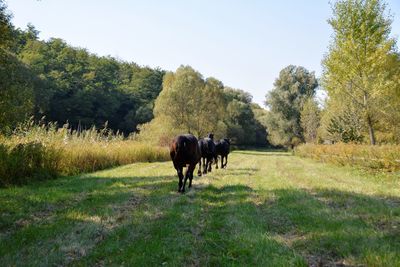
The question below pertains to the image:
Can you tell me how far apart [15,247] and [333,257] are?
4.81 m

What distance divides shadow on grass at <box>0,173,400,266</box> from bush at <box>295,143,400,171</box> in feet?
28.8

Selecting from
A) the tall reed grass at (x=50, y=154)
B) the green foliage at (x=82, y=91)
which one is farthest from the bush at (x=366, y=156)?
the green foliage at (x=82, y=91)

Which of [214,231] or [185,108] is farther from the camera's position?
[185,108]

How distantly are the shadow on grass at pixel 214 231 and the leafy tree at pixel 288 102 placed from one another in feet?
204

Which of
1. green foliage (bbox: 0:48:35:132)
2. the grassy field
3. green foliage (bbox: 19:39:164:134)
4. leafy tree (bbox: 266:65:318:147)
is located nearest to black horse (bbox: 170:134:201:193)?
the grassy field

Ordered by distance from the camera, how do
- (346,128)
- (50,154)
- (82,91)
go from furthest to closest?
(82,91) → (346,128) → (50,154)

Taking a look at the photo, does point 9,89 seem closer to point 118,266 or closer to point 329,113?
point 118,266

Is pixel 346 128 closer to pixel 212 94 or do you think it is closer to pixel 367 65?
pixel 367 65

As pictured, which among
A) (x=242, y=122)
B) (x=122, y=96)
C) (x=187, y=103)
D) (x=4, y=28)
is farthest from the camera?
(x=242, y=122)

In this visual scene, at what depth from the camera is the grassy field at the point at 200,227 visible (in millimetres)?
4977

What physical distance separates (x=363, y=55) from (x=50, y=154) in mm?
21886

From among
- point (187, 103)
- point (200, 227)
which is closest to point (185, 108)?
point (187, 103)

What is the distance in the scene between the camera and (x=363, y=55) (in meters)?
25.2

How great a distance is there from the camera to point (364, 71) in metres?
25.1
